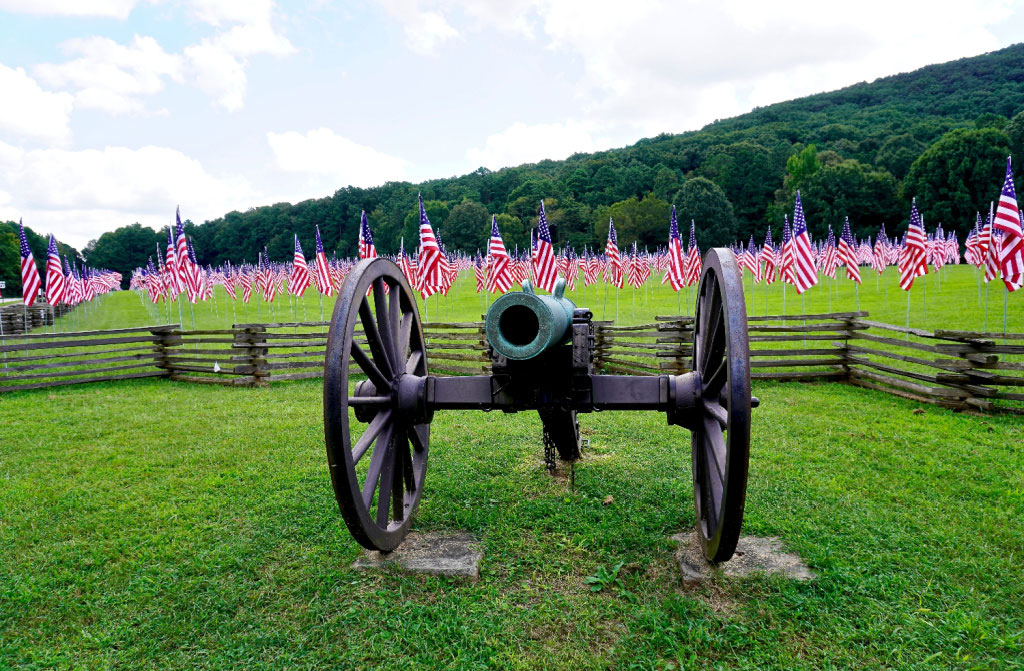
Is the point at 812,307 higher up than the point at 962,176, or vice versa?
the point at 962,176

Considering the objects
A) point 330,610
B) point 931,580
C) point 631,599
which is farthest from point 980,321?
point 330,610

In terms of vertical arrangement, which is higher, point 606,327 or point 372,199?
point 372,199

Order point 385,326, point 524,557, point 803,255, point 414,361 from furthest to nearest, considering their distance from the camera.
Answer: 1. point 803,255
2. point 414,361
3. point 385,326
4. point 524,557

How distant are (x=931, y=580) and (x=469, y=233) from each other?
87311 millimetres

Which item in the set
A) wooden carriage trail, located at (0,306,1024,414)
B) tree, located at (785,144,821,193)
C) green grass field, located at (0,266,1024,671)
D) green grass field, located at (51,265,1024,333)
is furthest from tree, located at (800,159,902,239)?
green grass field, located at (0,266,1024,671)

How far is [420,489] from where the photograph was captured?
15.0ft

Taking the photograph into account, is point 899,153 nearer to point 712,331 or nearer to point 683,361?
point 683,361

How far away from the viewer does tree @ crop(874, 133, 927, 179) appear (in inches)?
2945

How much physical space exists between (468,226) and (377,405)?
284ft

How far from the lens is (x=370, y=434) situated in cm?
369

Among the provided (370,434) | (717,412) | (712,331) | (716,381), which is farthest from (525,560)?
(712,331)

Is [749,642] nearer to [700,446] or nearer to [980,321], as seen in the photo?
[700,446]

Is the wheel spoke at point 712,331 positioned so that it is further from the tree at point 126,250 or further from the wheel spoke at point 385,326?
the tree at point 126,250

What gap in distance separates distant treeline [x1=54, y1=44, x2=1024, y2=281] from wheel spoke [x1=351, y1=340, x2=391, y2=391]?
6529cm
